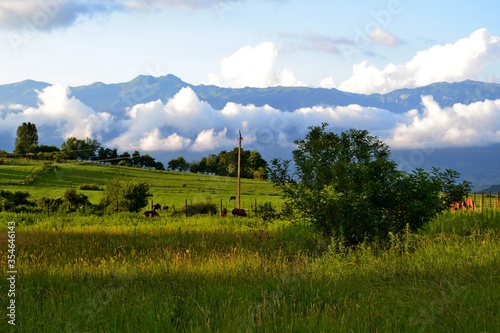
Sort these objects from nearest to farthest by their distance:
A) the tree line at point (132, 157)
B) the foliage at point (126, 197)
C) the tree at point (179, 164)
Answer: the foliage at point (126, 197) < the tree line at point (132, 157) < the tree at point (179, 164)

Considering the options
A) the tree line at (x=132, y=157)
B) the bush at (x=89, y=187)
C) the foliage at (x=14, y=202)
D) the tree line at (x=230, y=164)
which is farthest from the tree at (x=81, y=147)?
the foliage at (x=14, y=202)

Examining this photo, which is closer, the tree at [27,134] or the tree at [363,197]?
the tree at [363,197]

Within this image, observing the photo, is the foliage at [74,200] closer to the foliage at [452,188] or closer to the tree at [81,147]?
the foliage at [452,188]

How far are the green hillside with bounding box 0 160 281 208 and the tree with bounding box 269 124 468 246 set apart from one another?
47.3 metres

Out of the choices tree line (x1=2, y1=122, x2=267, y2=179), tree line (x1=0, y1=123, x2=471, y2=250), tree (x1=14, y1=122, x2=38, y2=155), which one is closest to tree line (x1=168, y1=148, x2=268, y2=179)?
tree line (x1=2, y1=122, x2=267, y2=179)

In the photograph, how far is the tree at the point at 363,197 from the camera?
41.6 ft

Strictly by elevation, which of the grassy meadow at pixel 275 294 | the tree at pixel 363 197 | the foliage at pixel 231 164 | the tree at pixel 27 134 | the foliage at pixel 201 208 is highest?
the tree at pixel 27 134

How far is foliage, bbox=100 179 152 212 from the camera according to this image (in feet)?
152

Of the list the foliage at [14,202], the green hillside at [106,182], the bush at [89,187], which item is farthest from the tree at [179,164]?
the foliage at [14,202]

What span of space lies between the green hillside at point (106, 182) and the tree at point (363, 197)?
47322 mm

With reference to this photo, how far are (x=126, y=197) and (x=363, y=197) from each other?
36.9 metres

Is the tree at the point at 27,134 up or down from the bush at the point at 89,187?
up

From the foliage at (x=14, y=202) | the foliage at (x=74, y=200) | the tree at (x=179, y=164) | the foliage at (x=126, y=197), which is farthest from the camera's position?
the tree at (x=179, y=164)

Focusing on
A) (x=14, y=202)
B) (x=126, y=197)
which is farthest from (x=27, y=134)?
(x=126, y=197)
